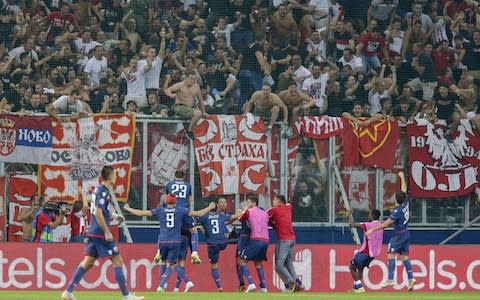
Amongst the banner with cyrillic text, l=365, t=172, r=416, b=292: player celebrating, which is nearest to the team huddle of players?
l=365, t=172, r=416, b=292: player celebrating

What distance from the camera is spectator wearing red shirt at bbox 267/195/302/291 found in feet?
83.1

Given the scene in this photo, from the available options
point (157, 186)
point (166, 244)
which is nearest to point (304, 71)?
point (157, 186)

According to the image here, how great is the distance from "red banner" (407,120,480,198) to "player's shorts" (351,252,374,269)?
3.47m

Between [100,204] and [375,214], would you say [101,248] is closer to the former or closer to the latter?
[100,204]

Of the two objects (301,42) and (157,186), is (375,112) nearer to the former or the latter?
(301,42)

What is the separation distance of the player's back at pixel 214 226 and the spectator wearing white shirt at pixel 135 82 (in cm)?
304

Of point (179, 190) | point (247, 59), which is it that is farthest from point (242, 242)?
point (247, 59)

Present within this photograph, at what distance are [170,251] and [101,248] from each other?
6057 mm

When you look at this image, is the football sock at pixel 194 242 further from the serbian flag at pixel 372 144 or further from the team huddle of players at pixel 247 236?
the serbian flag at pixel 372 144

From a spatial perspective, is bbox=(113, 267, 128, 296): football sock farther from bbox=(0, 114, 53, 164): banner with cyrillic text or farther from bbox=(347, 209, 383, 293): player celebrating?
bbox=(0, 114, 53, 164): banner with cyrillic text

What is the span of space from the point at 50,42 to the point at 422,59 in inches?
329

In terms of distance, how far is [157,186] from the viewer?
86.1ft

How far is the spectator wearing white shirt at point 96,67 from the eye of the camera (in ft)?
88.3

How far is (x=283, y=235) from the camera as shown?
25.4 metres
